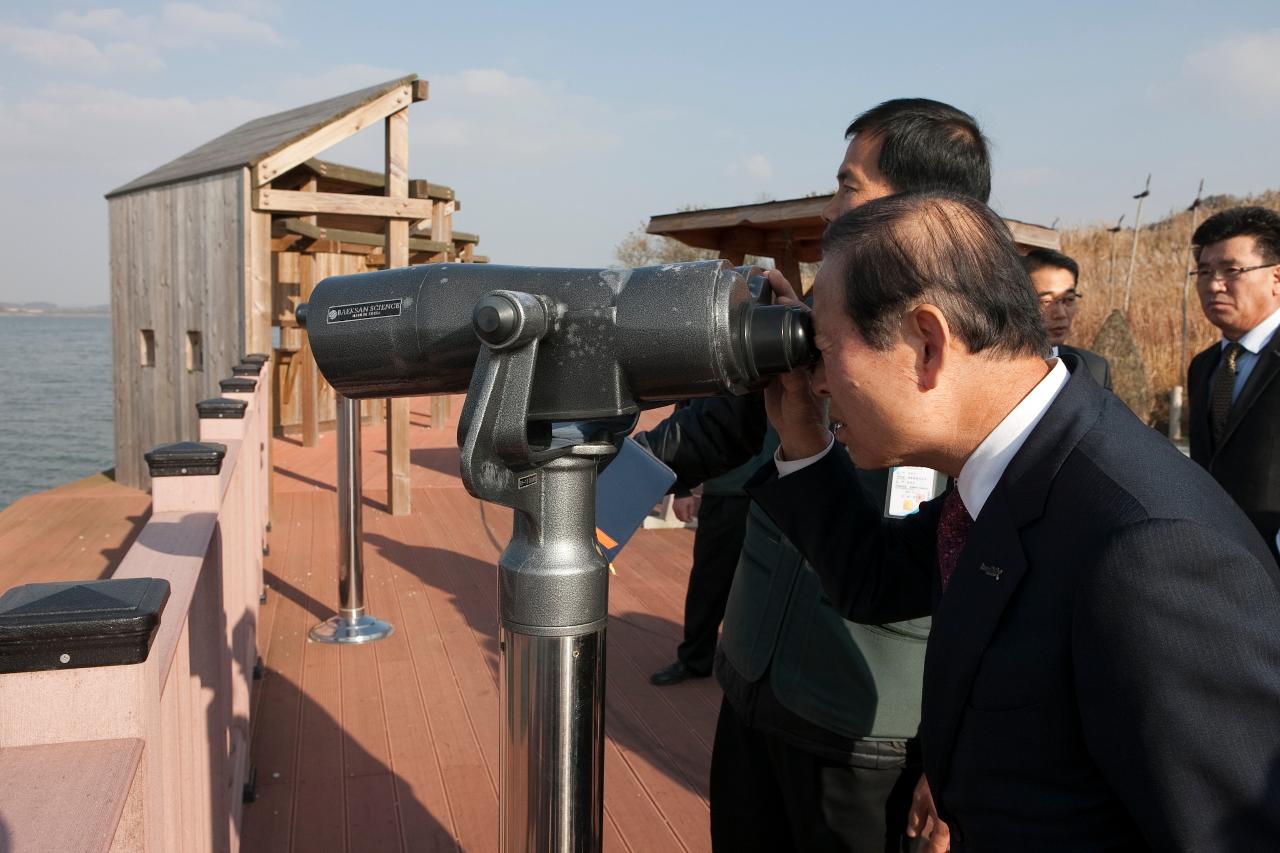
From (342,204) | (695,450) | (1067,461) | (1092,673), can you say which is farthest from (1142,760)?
(342,204)

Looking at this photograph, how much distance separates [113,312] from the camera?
10.8 m

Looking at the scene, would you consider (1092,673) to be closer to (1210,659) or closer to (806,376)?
(1210,659)

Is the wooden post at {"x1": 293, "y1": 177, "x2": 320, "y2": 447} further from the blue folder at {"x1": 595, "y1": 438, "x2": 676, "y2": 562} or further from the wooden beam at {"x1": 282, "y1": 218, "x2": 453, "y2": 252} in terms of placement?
the blue folder at {"x1": 595, "y1": 438, "x2": 676, "y2": 562}

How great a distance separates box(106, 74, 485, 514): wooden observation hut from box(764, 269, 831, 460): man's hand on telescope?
20.5 feet

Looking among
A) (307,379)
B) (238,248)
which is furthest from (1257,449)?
(307,379)

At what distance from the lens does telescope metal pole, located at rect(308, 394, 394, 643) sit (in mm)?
5125

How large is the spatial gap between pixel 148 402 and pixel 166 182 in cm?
222

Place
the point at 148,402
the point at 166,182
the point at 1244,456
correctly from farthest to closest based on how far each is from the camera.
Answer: the point at 148,402 → the point at 166,182 → the point at 1244,456

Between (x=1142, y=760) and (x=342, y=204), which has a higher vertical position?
(x=342, y=204)

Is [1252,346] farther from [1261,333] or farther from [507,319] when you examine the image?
[507,319]

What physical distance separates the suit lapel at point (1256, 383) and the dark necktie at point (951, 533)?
301cm

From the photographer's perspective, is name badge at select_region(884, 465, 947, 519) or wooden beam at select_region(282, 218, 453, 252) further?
wooden beam at select_region(282, 218, 453, 252)

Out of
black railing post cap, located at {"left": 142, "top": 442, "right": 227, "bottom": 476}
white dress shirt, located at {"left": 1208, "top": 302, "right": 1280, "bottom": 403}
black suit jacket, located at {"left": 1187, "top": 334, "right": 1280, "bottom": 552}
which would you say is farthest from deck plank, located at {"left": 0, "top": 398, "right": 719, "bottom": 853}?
white dress shirt, located at {"left": 1208, "top": 302, "right": 1280, "bottom": 403}

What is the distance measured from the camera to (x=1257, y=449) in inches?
151
